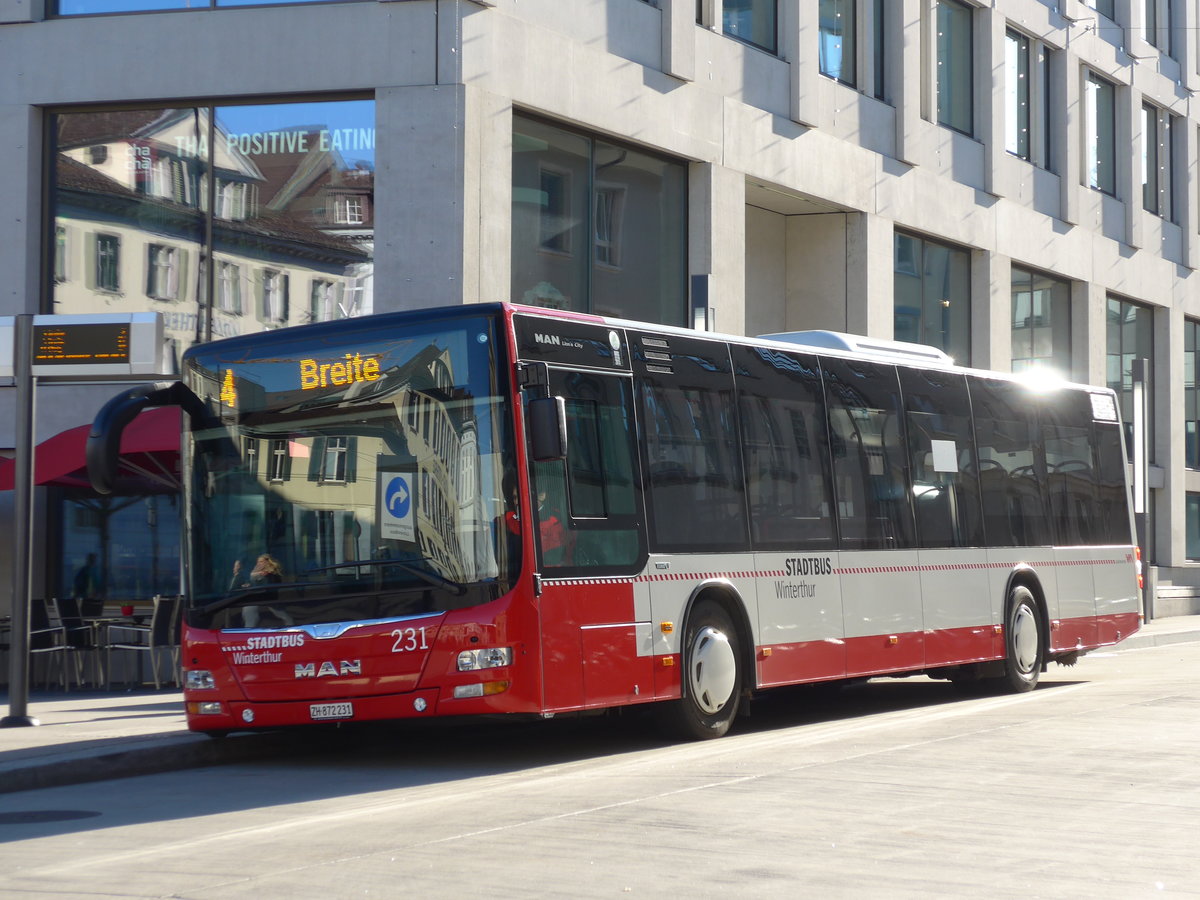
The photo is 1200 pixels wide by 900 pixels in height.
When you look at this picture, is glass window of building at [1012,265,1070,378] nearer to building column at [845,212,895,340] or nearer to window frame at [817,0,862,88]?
building column at [845,212,895,340]

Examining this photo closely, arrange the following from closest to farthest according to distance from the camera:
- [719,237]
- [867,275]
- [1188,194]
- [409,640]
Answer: [409,640], [719,237], [867,275], [1188,194]

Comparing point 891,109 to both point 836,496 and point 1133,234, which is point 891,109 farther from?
point 836,496

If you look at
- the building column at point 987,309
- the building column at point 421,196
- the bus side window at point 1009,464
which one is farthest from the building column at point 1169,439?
the building column at point 421,196

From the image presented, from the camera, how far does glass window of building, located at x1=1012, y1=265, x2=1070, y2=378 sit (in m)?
32.8

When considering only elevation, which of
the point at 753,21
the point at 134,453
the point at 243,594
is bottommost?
the point at 243,594

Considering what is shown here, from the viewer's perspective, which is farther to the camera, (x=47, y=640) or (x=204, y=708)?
(x=47, y=640)

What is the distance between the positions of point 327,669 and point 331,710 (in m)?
0.27

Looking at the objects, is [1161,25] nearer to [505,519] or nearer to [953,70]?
[953,70]

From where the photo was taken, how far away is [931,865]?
23.9 ft

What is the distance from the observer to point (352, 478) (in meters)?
11.1

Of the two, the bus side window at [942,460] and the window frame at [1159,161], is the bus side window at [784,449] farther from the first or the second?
the window frame at [1159,161]

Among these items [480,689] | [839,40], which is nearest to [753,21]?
[839,40]

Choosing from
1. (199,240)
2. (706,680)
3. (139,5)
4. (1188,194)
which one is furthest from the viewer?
(1188,194)

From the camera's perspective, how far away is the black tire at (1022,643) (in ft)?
56.1
